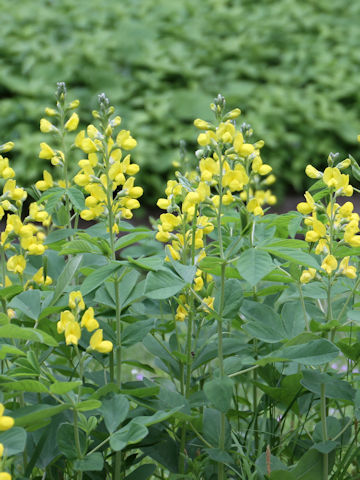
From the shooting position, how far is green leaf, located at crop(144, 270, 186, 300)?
117 cm

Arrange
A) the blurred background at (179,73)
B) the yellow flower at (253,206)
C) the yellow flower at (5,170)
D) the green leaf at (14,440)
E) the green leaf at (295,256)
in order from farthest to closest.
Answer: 1. the blurred background at (179,73)
2. the yellow flower at (5,170)
3. the yellow flower at (253,206)
4. the green leaf at (295,256)
5. the green leaf at (14,440)

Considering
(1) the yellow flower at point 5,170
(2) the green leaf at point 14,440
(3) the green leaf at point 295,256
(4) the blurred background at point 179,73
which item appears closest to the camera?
(2) the green leaf at point 14,440

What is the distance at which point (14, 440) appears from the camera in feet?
3.47

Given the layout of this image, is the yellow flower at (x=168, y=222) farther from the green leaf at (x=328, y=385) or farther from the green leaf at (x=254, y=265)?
the green leaf at (x=328, y=385)

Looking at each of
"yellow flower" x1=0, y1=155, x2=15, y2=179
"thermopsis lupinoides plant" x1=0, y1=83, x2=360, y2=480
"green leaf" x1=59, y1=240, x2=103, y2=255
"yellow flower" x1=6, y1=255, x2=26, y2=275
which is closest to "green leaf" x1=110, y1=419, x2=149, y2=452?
"thermopsis lupinoides plant" x1=0, y1=83, x2=360, y2=480

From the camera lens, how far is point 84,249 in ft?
4.19

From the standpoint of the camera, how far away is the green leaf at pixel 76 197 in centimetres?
149

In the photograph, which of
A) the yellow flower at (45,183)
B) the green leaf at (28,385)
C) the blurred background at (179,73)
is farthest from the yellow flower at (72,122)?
the blurred background at (179,73)

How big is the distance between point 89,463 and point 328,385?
1.62ft

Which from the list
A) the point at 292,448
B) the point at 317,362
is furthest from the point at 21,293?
the point at 292,448

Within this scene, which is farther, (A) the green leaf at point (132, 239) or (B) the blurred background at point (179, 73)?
(B) the blurred background at point (179, 73)

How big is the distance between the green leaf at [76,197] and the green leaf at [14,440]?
0.55 meters

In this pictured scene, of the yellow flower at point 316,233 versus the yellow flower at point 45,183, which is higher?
the yellow flower at point 45,183

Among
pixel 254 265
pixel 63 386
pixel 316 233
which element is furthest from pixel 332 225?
pixel 63 386
